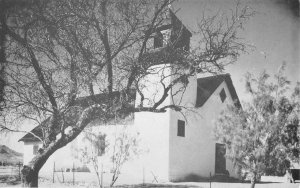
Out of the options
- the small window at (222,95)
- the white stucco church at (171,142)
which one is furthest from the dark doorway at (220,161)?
the small window at (222,95)

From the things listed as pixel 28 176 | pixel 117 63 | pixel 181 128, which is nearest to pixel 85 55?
pixel 117 63

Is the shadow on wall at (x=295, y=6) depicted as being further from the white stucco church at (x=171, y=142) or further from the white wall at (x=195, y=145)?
the white wall at (x=195, y=145)

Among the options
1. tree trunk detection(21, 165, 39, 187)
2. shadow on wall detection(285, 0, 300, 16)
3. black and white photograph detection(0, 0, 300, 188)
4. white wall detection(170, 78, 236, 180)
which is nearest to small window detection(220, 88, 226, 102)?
white wall detection(170, 78, 236, 180)

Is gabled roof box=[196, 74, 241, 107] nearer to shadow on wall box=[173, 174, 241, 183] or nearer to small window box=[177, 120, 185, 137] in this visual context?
small window box=[177, 120, 185, 137]

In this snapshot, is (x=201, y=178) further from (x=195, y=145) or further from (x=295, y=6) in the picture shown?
(x=295, y=6)

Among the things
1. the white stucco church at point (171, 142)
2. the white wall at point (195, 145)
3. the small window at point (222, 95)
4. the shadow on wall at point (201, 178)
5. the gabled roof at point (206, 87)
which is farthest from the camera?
the small window at point (222, 95)

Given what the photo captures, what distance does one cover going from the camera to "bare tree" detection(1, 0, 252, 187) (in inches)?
329

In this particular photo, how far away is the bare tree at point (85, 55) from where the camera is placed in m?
8.37

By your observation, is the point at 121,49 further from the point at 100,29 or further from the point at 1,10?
the point at 1,10

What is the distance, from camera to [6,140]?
9.51 metres

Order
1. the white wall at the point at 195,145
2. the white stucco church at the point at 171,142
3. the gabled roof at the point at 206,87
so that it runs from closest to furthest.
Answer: the white stucco church at the point at 171,142 < the white wall at the point at 195,145 < the gabled roof at the point at 206,87

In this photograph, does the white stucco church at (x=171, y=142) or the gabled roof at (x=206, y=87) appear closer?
the white stucco church at (x=171, y=142)

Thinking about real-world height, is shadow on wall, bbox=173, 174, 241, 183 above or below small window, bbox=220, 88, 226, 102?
below

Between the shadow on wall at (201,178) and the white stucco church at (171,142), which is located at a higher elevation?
the white stucco church at (171,142)
